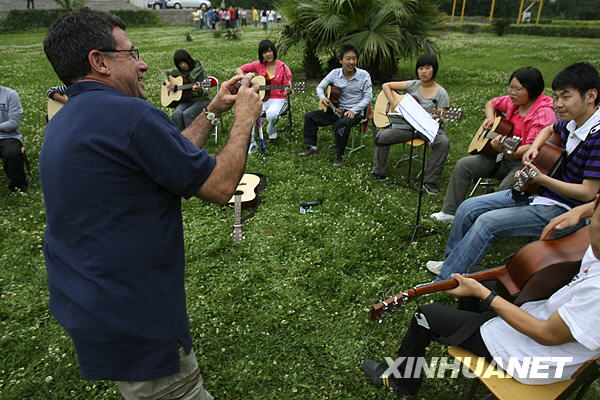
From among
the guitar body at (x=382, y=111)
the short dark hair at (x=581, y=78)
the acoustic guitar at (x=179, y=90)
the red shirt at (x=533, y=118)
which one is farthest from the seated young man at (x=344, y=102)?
the short dark hair at (x=581, y=78)

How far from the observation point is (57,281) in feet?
5.20

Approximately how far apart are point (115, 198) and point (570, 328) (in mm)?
1995

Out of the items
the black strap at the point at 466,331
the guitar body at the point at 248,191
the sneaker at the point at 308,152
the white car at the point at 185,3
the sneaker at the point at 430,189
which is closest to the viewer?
the black strap at the point at 466,331

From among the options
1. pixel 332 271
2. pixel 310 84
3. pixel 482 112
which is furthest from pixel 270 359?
pixel 310 84

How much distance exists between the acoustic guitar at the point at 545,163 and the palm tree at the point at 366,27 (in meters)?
6.39

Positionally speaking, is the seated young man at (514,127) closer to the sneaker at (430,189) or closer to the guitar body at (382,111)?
the sneaker at (430,189)

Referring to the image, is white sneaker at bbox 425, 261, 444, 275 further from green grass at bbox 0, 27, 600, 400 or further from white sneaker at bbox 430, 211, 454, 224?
white sneaker at bbox 430, 211, 454, 224

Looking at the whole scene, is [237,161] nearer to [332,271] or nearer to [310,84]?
[332,271]

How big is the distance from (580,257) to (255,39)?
889 inches

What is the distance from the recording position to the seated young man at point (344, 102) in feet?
20.1

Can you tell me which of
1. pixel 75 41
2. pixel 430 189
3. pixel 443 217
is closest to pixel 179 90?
pixel 430 189

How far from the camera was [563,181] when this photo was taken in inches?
130

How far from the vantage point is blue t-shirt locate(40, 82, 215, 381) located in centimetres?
143

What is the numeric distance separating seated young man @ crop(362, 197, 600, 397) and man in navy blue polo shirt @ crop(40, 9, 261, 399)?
1524 mm
